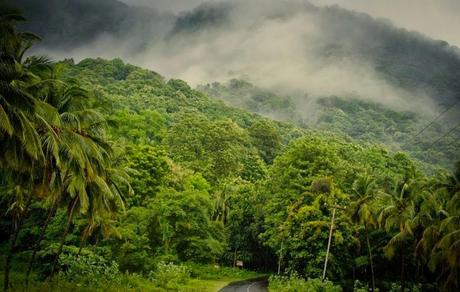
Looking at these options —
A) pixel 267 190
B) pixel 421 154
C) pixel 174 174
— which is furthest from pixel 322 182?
pixel 421 154

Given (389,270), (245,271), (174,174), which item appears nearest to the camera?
(174,174)

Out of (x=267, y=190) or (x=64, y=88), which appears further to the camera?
(x=267, y=190)

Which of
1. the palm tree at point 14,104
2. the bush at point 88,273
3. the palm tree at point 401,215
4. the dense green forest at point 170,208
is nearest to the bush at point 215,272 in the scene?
the dense green forest at point 170,208

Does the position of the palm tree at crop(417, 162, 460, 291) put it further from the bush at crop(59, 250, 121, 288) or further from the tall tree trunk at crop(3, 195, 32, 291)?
the tall tree trunk at crop(3, 195, 32, 291)

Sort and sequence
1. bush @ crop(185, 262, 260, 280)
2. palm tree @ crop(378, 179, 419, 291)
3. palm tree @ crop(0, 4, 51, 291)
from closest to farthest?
palm tree @ crop(0, 4, 51, 291)
palm tree @ crop(378, 179, 419, 291)
bush @ crop(185, 262, 260, 280)

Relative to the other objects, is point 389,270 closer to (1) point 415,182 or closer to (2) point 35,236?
(1) point 415,182

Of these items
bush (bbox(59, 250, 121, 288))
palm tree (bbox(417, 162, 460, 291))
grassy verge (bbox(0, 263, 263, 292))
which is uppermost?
palm tree (bbox(417, 162, 460, 291))

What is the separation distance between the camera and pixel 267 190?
1684 inches

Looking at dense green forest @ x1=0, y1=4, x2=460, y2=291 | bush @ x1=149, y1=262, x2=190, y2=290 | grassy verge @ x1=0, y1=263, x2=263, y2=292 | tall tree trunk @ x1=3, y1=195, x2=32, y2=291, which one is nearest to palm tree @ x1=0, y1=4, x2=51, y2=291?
dense green forest @ x1=0, y1=4, x2=460, y2=291

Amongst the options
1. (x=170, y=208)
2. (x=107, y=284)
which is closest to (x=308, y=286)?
(x=170, y=208)

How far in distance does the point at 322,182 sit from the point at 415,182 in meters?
7.31

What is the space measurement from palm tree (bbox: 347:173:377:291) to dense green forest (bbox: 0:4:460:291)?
11 centimetres

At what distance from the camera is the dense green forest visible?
1820 cm

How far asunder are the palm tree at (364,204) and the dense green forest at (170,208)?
11 cm
